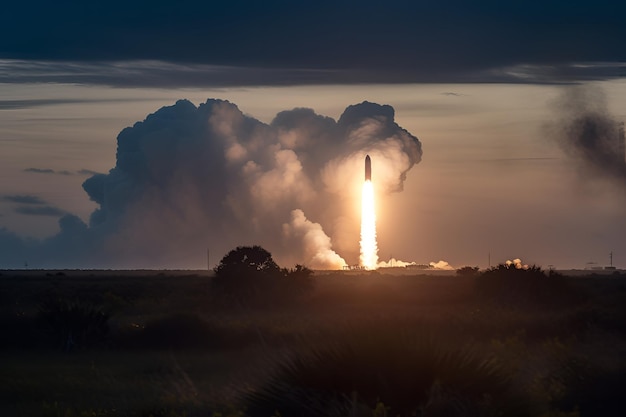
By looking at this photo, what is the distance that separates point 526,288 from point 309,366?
64.0 m

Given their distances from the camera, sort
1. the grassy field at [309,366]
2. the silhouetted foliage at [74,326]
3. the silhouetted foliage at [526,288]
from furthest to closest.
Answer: the silhouetted foliage at [526,288]
the silhouetted foliage at [74,326]
the grassy field at [309,366]

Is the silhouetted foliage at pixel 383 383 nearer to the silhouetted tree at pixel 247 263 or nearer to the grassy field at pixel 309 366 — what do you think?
the grassy field at pixel 309 366

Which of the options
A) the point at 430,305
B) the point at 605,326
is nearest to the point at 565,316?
the point at 605,326

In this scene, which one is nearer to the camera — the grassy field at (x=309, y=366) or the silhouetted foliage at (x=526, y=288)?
the grassy field at (x=309, y=366)

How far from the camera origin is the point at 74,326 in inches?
1855

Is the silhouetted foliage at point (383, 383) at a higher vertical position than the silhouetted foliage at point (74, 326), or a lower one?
lower

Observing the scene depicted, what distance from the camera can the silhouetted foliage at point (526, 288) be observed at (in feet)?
256

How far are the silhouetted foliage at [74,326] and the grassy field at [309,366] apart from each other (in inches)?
2.0

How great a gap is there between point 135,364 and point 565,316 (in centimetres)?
1903

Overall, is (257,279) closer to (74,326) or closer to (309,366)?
(74,326)

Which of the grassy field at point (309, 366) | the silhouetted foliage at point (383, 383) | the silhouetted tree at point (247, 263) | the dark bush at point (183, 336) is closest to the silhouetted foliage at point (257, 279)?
the silhouetted tree at point (247, 263)

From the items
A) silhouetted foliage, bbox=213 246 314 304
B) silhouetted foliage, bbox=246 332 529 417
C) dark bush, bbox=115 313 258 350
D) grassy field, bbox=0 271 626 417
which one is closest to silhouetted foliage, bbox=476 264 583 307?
grassy field, bbox=0 271 626 417

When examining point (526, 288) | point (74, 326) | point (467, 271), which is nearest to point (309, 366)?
point (74, 326)

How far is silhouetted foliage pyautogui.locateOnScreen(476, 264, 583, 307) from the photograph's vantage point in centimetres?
7794
